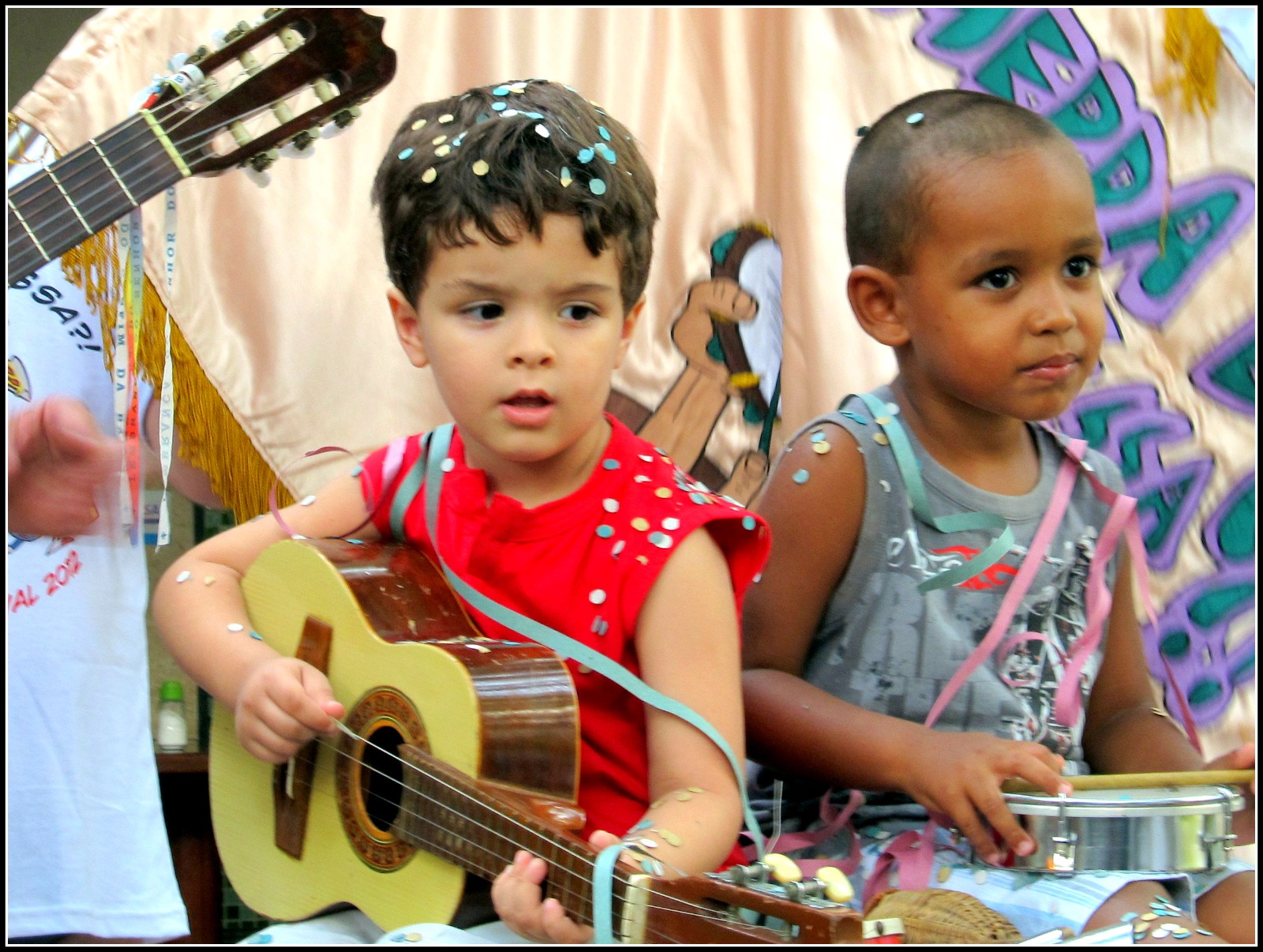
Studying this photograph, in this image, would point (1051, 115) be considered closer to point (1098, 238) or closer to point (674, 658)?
point (1098, 238)

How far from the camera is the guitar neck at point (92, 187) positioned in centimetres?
140

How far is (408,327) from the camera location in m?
1.27

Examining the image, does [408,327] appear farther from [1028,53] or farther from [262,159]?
[1028,53]

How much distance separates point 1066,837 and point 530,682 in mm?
446

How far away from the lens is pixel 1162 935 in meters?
0.95

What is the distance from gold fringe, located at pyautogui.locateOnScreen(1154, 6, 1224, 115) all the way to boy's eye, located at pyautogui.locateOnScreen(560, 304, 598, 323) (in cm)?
106

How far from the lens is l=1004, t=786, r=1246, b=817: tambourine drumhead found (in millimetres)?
1047

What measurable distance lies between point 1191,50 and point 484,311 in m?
1.18

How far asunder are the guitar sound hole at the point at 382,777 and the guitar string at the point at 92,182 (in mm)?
653

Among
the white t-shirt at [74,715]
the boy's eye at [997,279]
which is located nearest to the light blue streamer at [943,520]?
the boy's eye at [997,279]

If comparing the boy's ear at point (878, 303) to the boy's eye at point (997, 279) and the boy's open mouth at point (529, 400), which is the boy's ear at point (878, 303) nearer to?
the boy's eye at point (997, 279)

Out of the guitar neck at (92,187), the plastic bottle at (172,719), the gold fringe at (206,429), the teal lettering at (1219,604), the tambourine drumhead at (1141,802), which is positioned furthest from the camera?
the plastic bottle at (172,719)

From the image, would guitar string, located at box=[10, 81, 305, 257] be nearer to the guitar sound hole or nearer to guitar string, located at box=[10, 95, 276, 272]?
guitar string, located at box=[10, 95, 276, 272]

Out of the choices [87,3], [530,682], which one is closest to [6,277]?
[87,3]
